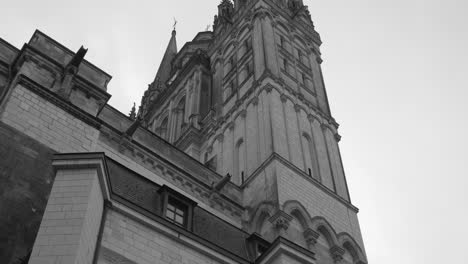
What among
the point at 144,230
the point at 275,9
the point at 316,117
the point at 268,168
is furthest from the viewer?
the point at 275,9

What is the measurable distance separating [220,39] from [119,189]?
2398 cm

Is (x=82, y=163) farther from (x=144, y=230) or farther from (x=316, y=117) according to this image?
(x=316, y=117)

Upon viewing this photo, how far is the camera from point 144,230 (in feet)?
41.2

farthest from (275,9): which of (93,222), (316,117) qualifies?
(93,222)

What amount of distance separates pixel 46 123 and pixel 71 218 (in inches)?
207

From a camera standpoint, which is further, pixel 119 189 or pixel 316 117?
pixel 316 117

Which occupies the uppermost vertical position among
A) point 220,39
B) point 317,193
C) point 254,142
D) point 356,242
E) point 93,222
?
point 220,39

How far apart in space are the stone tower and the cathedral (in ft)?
0.26

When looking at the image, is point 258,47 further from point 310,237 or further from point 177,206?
point 177,206

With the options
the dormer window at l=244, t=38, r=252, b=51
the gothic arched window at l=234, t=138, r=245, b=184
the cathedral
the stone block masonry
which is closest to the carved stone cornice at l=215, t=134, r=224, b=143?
the cathedral

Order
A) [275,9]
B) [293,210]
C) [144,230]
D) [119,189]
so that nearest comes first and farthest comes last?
1. [144,230]
2. [119,189]
3. [293,210]
4. [275,9]

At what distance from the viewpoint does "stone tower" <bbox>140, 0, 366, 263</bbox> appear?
21.5m

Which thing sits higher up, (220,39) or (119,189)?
(220,39)

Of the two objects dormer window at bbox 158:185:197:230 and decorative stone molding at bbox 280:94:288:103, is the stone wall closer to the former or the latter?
dormer window at bbox 158:185:197:230
